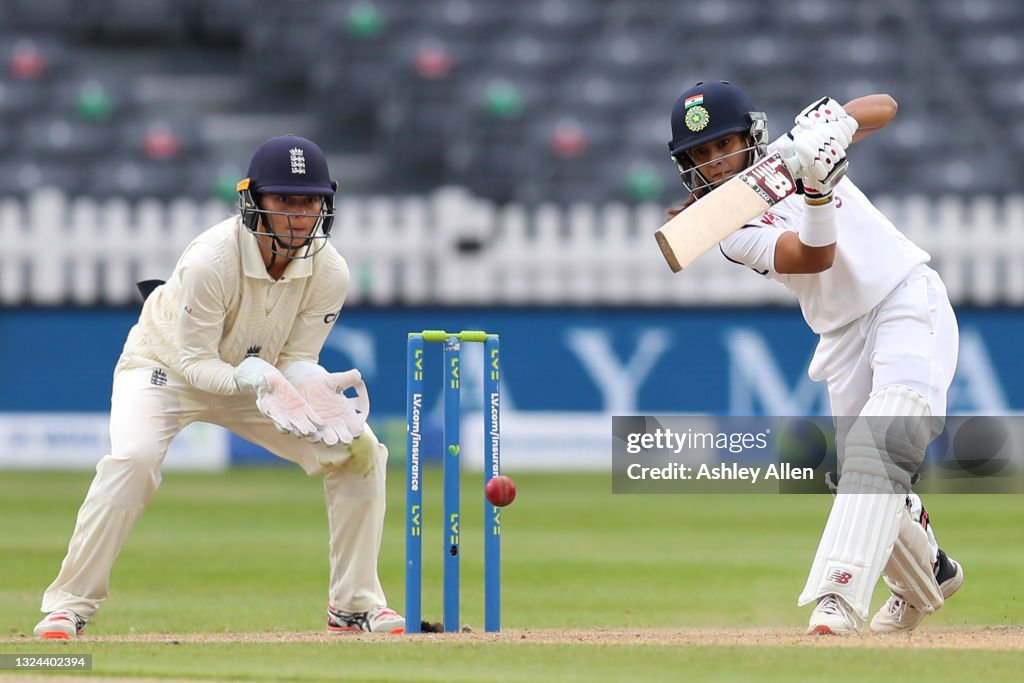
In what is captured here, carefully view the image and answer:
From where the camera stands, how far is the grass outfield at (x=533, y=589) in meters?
4.85

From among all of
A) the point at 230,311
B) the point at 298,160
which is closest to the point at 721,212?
the point at 298,160

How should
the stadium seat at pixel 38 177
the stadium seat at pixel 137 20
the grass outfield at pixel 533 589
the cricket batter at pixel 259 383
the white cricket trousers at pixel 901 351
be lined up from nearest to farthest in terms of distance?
the grass outfield at pixel 533 589, the white cricket trousers at pixel 901 351, the cricket batter at pixel 259 383, the stadium seat at pixel 38 177, the stadium seat at pixel 137 20

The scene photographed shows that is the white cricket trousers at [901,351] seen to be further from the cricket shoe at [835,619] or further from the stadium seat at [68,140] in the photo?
the stadium seat at [68,140]

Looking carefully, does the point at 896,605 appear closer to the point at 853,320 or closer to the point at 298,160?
the point at 853,320

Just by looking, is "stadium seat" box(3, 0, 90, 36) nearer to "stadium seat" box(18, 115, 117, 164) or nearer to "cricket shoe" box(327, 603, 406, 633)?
"stadium seat" box(18, 115, 117, 164)

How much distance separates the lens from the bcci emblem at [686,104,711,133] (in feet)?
18.1

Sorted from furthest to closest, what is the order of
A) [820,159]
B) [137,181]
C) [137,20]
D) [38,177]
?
[137,20], [38,177], [137,181], [820,159]

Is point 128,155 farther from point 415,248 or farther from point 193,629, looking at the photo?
point 193,629

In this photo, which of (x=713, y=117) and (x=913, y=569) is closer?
(x=713, y=117)

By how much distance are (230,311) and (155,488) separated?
65cm

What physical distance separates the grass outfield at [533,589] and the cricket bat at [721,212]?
3.81 ft

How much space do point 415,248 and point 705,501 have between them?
3293 mm

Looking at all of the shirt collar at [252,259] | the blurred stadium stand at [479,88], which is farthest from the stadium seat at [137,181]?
the shirt collar at [252,259]

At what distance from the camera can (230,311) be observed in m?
6.04
